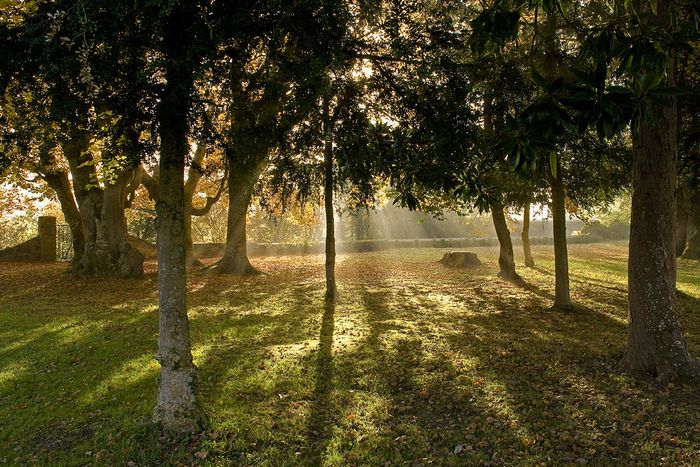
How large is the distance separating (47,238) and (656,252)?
26.1 metres

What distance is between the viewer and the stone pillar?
23.2m

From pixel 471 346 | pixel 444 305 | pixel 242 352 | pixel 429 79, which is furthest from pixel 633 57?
pixel 444 305

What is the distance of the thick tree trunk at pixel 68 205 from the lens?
1989 centimetres

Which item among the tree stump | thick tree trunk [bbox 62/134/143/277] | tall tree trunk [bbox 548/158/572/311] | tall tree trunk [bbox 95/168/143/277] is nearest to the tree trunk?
the tree stump

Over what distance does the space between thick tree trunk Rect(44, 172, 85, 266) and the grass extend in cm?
764

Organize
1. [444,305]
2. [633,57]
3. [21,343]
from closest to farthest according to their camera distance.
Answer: [633,57] → [21,343] → [444,305]

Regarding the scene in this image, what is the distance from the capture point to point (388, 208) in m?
54.2

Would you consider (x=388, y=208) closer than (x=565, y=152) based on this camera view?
No

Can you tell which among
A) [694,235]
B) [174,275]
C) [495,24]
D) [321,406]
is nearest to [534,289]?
[321,406]

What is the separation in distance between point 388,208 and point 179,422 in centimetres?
4962

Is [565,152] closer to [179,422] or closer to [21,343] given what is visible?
[179,422]

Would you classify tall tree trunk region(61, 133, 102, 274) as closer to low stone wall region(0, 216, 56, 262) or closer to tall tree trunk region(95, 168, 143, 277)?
tall tree trunk region(95, 168, 143, 277)

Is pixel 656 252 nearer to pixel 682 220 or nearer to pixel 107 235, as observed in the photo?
pixel 107 235

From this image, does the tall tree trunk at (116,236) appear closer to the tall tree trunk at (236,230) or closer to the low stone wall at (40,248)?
the tall tree trunk at (236,230)
